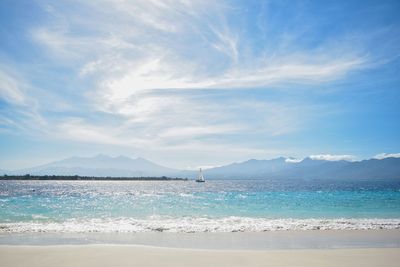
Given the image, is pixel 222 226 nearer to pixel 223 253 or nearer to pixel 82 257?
pixel 223 253

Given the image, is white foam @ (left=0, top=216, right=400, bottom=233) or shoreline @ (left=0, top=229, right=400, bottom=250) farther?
white foam @ (left=0, top=216, right=400, bottom=233)

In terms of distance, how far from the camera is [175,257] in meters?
10.7

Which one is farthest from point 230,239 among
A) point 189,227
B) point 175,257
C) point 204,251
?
point 175,257

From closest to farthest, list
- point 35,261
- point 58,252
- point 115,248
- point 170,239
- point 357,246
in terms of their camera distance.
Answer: point 35,261 < point 58,252 < point 115,248 < point 357,246 < point 170,239

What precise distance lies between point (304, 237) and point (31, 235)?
44.6 feet

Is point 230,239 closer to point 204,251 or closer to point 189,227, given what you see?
point 204,251

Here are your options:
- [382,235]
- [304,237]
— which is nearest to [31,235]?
[304,237]

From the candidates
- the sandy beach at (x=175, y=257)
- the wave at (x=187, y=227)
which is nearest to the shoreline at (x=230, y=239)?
the wave at (x=187, y=227)

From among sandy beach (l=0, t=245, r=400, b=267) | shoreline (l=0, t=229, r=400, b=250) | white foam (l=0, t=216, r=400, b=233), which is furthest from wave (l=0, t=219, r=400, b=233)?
sandy beach (l=0, t=245, r=400, b=267)

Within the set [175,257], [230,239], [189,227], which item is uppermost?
[175,257]

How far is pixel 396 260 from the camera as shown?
1062 cm

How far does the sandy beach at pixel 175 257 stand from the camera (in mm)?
9961

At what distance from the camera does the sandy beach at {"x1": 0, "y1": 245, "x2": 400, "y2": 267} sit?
32.7 ft

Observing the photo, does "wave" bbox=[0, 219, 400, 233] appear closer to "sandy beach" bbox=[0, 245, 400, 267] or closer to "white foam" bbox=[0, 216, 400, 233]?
"white foam" bbox=[0, 216, 400, 233]
